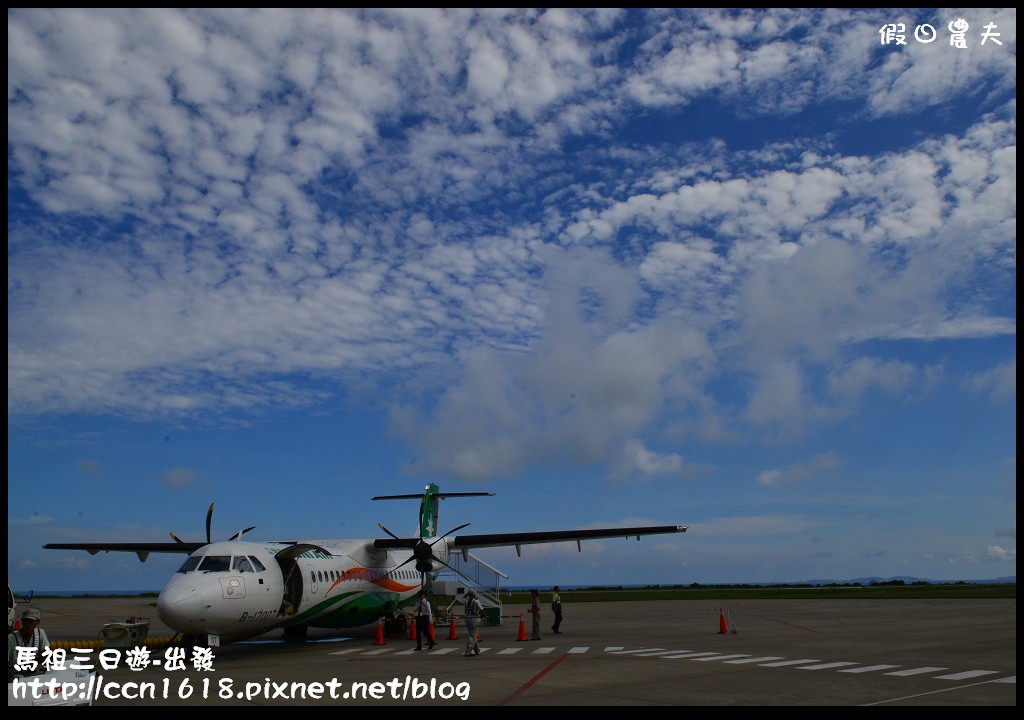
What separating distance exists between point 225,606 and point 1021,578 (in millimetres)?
15545

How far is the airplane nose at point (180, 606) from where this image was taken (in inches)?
634

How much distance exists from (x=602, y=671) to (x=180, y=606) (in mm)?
8863

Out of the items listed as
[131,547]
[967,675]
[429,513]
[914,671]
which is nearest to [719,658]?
[914,671]

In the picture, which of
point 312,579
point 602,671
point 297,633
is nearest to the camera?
point 602,671

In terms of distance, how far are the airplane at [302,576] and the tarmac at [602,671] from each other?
2.68 ft

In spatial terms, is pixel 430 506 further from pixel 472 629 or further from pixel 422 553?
pixel 472 629

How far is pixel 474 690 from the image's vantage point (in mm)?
11992

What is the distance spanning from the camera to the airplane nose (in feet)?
52.9

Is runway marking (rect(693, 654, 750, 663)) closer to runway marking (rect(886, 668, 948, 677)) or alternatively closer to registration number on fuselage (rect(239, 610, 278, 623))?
runway marking (rect(886, 668, 948, 677))

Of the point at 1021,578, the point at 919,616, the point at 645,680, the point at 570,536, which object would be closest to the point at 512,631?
the point at 570,536

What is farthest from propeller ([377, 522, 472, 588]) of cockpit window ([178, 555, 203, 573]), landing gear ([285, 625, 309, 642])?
cockpit window ([178, 555, 203, 573])

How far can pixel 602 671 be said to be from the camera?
14.1 m

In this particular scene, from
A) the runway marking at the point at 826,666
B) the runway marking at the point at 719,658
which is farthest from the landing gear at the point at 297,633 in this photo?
the runway marking at the point at 826,666

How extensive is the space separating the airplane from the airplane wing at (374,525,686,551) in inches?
1.3
